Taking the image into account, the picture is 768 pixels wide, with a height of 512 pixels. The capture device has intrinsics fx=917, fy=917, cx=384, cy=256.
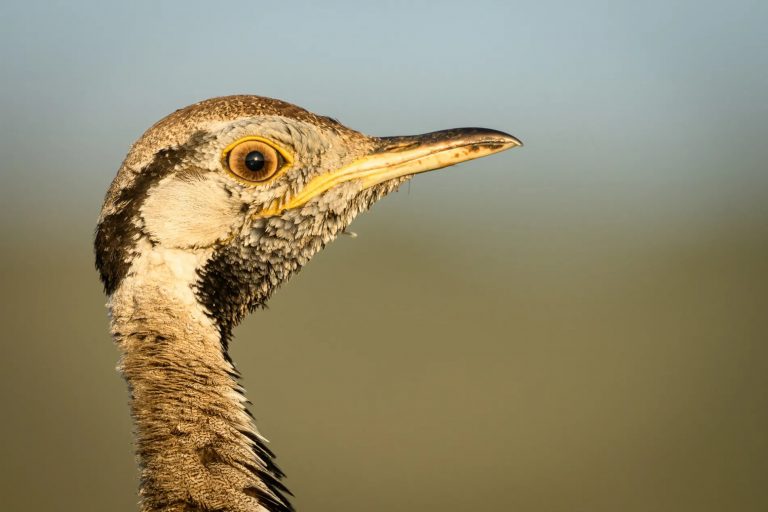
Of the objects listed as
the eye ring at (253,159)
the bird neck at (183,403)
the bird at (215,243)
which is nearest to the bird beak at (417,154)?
the bird at (215,243)

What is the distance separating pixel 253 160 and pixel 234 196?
18 cm

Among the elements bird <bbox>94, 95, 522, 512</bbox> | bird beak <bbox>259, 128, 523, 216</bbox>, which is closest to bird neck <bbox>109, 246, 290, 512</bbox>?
bird <bbox>94, 95, 522, 512</bbox>

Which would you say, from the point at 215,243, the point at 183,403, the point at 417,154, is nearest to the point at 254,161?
the point at 215,243

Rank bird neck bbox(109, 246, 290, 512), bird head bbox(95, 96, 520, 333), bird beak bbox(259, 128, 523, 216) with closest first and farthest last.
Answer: bird neck bbox(109, 246, 290, 512), bird head bbox(95, 96, 520, 333), bird beak bbox(259, 128, 523, 216)

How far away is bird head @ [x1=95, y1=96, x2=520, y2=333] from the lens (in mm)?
3936

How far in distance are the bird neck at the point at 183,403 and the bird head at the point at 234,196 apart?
2.9 inches

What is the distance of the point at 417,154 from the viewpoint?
4355mm

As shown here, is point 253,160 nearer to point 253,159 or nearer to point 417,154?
point 253,159

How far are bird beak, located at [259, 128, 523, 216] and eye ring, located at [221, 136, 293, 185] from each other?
290 mm

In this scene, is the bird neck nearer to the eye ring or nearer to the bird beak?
the eye ring

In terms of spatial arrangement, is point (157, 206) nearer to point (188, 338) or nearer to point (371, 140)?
point (188, 338)

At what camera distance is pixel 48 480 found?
14.6 m

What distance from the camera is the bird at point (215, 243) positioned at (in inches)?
138

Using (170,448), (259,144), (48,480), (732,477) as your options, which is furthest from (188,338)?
(732,477)
